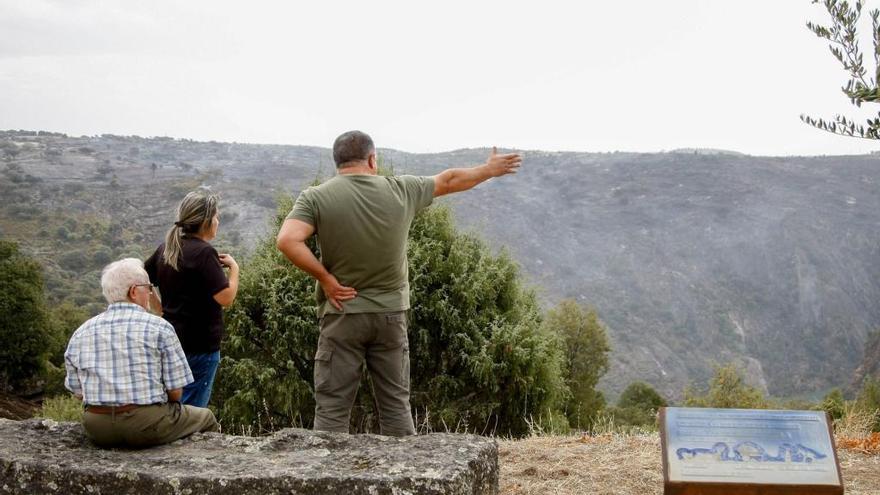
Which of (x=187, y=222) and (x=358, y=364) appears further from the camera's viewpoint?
(x=358, y=364)

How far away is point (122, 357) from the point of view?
158 inches

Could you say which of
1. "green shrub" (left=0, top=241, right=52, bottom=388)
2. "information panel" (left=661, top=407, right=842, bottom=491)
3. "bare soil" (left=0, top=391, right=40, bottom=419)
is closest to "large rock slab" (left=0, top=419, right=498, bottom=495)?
"information panel" (left=661, top=407, right=842, bottom=491)

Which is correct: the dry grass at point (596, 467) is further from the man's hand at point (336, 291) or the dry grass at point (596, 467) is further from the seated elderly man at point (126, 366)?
the seated elderly man at point (126, 366)

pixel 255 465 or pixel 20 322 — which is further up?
pixel 255 465

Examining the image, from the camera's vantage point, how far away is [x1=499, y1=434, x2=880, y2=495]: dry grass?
5.31m

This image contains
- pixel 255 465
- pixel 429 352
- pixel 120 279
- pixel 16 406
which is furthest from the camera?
pixel 16 406

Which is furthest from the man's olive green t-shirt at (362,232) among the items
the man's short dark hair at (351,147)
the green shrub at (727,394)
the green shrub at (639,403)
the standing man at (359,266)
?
the green shrub at (727,394)

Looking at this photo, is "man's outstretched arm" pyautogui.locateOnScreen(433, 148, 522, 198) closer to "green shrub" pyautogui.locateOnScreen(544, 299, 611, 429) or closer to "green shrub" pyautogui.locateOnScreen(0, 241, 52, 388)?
"green shrub" pyautogui.locateOnScreen(544, 299, 611, 429)

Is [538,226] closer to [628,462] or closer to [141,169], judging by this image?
[141,169]

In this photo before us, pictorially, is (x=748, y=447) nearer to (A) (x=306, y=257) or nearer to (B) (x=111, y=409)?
(A) (x=306, y=257)

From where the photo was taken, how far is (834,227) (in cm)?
13388

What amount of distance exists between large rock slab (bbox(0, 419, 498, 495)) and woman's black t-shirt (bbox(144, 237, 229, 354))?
2.17 ft

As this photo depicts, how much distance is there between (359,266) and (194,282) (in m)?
1.02

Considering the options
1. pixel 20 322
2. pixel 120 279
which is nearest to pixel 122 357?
pixel 120 279
